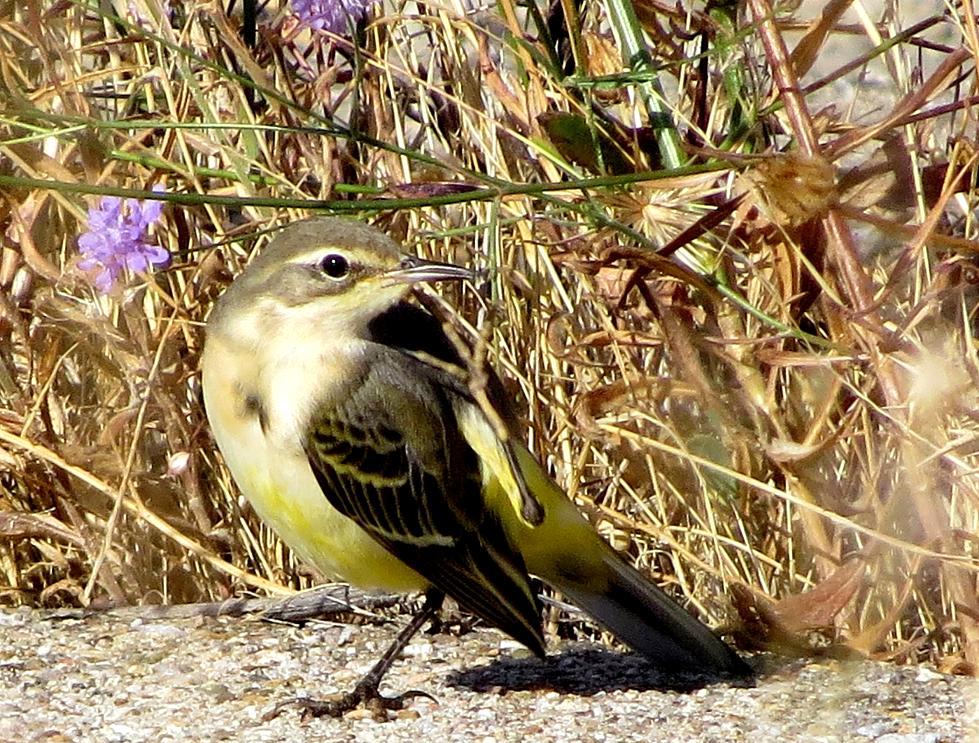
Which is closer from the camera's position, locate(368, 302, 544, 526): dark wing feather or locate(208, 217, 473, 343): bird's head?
locate(208, 217, 473, 343): bird's head

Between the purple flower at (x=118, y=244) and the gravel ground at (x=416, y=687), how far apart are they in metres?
1.28

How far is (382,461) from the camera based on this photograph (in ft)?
18.2

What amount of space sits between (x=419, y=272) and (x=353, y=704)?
1.38 m

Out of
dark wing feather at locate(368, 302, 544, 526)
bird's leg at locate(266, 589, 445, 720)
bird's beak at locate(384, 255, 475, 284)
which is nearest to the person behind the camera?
bird's beak at locate(384, 255, 475, 284)

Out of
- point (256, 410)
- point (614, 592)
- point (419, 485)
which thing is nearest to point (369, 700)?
point (419, 485)

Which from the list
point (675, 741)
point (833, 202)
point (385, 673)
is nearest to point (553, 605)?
point (385, 673)

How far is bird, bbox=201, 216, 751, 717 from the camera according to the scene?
5.41m

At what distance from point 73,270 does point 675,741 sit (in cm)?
264

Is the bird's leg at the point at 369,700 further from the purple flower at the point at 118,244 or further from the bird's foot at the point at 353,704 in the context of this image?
the purple flower at the point at 118,244

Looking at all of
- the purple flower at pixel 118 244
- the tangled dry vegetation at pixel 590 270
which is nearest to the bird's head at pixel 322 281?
the tangled dry vegetation at pixel 590 270

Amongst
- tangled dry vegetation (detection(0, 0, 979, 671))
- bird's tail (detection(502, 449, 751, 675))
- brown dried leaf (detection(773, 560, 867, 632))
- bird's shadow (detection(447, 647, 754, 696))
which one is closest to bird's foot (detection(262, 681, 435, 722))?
bird's shadow (detection(447, 647, 754, 696))

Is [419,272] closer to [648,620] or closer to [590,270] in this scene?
[590,270]

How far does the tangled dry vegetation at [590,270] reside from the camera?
5.39 meters

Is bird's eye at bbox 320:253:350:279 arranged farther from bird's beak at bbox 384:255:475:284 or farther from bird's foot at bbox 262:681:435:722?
bird's foot at bbox 262:681:435:722
